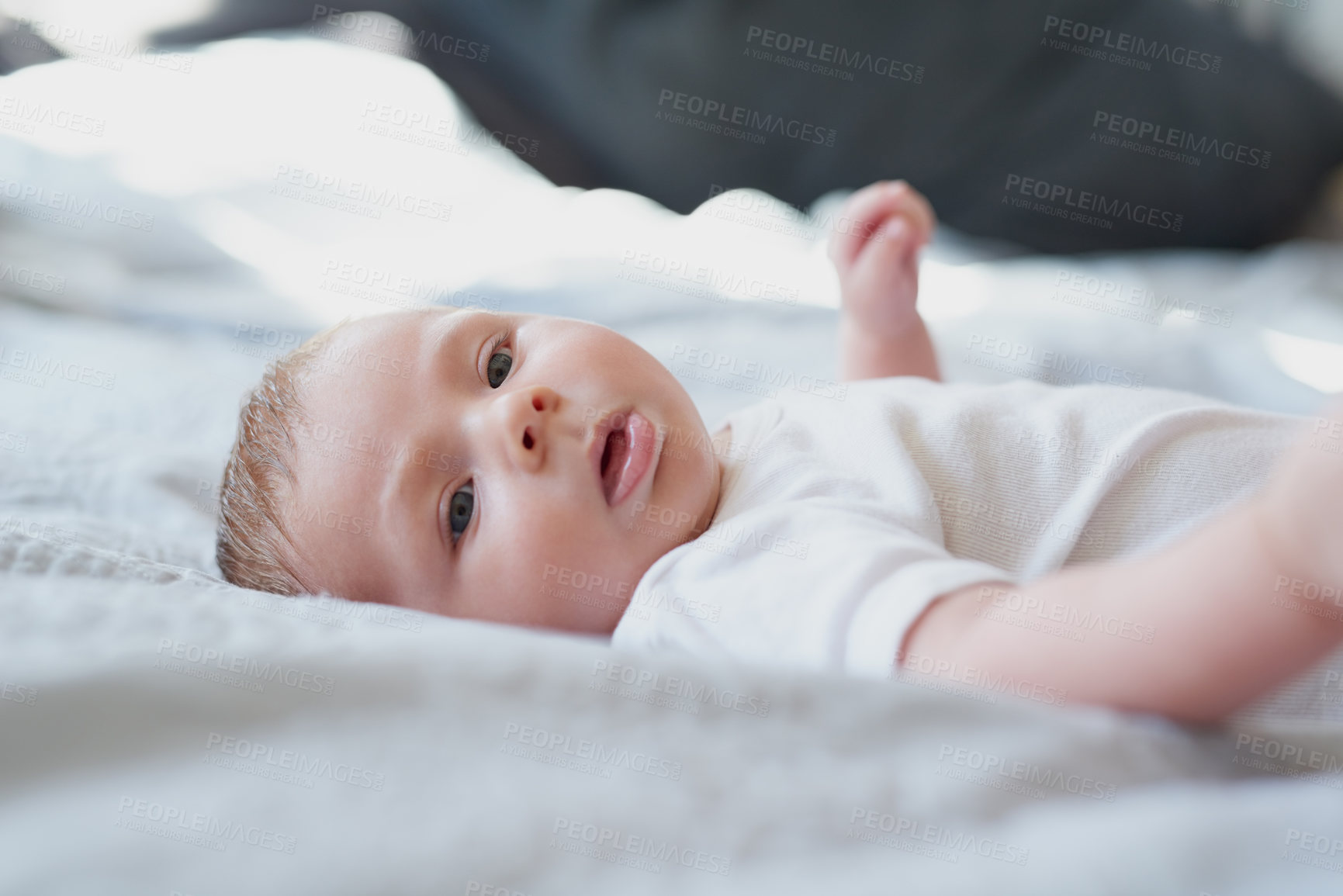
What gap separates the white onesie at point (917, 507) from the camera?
0.73 m

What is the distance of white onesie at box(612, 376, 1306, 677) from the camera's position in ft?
2.38

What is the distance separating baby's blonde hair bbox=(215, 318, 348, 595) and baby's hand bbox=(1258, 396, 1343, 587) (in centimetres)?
82

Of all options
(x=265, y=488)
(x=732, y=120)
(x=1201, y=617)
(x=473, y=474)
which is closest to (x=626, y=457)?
(x=473, y=474)

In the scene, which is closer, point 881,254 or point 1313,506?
point 1313,506

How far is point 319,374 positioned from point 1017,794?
766mm

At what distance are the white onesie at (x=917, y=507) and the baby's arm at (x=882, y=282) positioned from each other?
291 mm

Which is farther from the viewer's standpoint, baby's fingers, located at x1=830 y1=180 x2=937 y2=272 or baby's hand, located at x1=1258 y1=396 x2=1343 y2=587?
baby's fingers, located at x1=830 y1=180 x2=937 y2=272

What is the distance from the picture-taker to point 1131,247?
194 cm

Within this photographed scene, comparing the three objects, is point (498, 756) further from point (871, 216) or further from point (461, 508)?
point (871, 216)

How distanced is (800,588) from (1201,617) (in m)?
0.28

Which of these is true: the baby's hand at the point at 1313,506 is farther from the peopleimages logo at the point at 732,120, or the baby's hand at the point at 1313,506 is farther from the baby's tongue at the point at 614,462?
the peopleimages logo at the point at 732,120

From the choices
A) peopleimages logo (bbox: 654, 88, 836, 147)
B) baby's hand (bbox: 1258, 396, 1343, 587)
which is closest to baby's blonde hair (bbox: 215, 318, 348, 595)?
baby's hand (bbox: 1258, 396, 1343, 587)

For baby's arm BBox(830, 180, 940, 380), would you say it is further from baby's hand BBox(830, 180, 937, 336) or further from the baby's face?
the baby's face

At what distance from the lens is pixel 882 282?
49.6 inches
